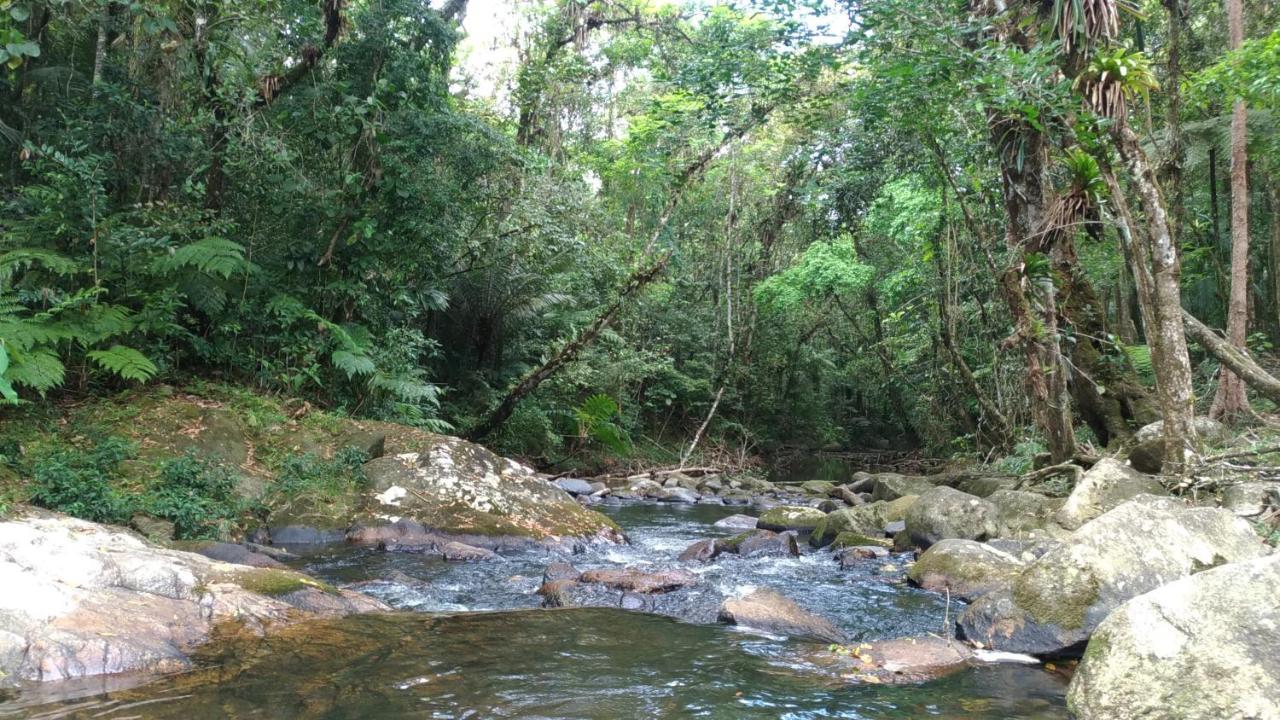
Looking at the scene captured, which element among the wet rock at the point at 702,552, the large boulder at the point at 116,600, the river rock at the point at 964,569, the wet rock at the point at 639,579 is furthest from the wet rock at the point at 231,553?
the river rock at the point at 964,569

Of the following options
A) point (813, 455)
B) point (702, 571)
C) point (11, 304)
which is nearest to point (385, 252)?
point (11, 304)

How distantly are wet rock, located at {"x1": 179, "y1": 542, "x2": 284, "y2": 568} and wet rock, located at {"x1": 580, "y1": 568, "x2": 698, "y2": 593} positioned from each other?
7.99 feet

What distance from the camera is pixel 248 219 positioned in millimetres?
10242

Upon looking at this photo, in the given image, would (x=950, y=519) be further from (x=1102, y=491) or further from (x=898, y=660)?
(x=898, y=660)

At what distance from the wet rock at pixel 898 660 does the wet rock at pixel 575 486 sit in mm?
9236

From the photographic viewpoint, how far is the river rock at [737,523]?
10453 mm

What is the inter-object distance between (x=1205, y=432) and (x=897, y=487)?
4.17 metres

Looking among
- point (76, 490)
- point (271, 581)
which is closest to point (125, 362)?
point (76, 490)

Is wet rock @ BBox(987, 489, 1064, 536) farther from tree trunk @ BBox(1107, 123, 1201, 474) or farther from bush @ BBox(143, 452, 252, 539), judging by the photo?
bush @ BBox(143, 452, 252, 539)

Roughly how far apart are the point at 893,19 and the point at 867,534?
5.67 m

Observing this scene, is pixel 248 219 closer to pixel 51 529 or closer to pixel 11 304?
pixel 11 304

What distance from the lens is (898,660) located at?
14.9ft

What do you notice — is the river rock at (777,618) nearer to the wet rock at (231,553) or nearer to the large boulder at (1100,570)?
the large boulder at (1100,570)

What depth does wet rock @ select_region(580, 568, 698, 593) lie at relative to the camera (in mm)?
6141
